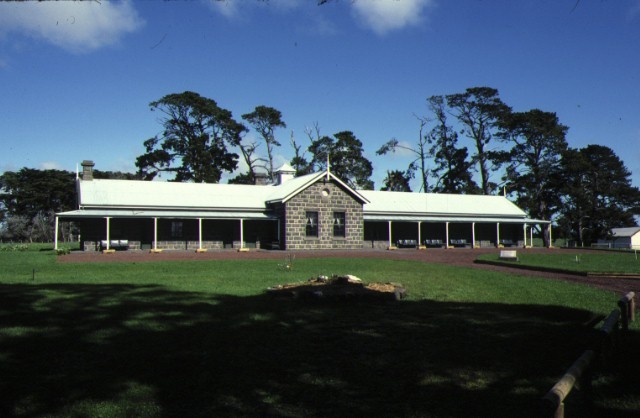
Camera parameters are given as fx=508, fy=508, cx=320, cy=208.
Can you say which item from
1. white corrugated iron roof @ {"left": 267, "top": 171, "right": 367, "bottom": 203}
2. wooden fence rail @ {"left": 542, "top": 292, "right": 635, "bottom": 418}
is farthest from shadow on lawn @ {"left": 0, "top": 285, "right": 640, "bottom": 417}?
white corrugated iron roof @ {"left": 267, "top": 171, "right": 367, "bottom": 203}

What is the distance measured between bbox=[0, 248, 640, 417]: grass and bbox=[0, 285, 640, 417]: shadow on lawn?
20 millimetres

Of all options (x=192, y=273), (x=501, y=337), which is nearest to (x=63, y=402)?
(x=501, y=337)

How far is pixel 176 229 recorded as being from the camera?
32.3m

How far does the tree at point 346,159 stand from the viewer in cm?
5956

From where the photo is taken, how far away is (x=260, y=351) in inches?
239

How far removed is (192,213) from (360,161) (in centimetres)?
3327

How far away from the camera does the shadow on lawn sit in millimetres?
4527

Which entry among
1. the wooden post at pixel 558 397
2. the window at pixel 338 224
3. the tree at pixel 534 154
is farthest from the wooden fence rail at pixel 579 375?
the tree at pixel 534 154

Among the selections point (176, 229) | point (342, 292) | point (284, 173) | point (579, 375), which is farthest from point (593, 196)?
point (579, 375)

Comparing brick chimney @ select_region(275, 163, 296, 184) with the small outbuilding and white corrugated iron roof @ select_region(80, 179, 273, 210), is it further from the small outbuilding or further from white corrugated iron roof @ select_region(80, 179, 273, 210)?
the small outbuilding

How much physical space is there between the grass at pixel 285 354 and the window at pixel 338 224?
2298 cm

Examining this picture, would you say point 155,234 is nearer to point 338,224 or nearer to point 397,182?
→ point 338,224

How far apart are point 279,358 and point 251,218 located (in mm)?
Answer: 26733

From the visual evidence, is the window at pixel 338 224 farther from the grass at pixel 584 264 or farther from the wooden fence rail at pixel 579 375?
the wooden fence rail at pixel 579 375
